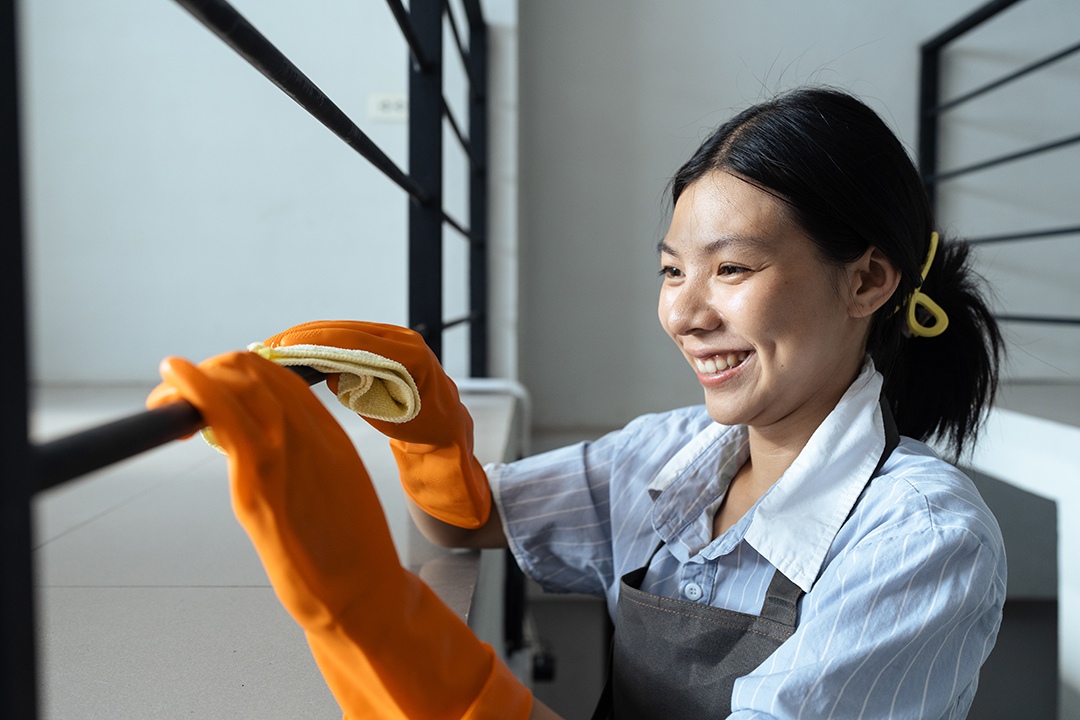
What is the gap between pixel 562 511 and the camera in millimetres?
917

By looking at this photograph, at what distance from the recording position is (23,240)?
21 cm

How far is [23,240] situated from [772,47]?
8.40 ft

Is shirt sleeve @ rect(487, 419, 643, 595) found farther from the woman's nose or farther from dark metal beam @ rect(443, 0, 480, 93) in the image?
dark metal beam @ rect(443, 0, 480, 93)

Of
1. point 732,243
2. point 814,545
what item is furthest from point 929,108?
point 814,545

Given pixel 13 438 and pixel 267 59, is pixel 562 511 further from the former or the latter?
pixel 13 438

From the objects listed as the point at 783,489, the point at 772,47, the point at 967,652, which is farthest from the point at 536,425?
the point at 967,652

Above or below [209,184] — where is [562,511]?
below

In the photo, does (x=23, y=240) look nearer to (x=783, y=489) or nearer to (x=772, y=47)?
(x=783, y=489)

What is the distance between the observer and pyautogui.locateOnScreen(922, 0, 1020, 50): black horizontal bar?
2018mm

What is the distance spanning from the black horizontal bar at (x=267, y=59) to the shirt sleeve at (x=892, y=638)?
21.1 inches

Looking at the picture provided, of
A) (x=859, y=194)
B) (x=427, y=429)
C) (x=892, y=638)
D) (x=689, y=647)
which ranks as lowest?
(x=689, y=647)

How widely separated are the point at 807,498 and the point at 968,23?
209cm

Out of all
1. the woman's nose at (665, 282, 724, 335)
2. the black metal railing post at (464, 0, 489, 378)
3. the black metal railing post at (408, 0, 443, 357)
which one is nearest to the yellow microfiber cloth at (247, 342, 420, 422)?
the woman's nose at (665, 282, 724, 335)

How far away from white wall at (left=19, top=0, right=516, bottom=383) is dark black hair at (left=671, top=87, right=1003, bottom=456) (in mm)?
1443
